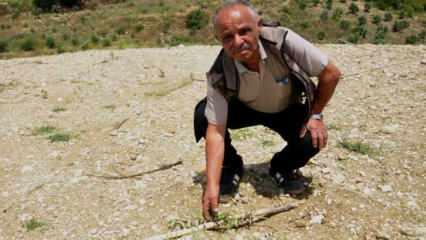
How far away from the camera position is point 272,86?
2.72 meters

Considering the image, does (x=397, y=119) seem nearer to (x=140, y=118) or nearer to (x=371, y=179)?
(x=371, y=179)

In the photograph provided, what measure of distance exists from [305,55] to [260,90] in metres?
0.31

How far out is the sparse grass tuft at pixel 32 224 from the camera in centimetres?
318

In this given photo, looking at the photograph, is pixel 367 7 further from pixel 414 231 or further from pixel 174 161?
pixel 414 231

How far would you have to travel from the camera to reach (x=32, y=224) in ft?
10.5

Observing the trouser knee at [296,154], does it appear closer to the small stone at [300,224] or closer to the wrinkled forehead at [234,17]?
the small stone at [300,224]

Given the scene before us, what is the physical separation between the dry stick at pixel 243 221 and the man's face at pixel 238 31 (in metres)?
0.98

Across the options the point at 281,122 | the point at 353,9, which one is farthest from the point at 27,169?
the point at 353,9

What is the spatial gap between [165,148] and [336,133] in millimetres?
1427

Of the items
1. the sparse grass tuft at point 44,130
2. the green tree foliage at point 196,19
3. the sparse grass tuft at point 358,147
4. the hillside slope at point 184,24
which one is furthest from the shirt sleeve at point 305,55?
the green tree foliage at point 196,19

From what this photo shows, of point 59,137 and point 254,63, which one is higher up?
point 254,63

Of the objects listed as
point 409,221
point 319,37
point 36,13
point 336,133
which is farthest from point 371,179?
point 36,13

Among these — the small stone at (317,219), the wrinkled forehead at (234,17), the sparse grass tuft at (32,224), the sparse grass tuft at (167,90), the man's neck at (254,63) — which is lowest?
the sparse grass tuft at (167,90)

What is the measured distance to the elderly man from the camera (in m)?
2.51
